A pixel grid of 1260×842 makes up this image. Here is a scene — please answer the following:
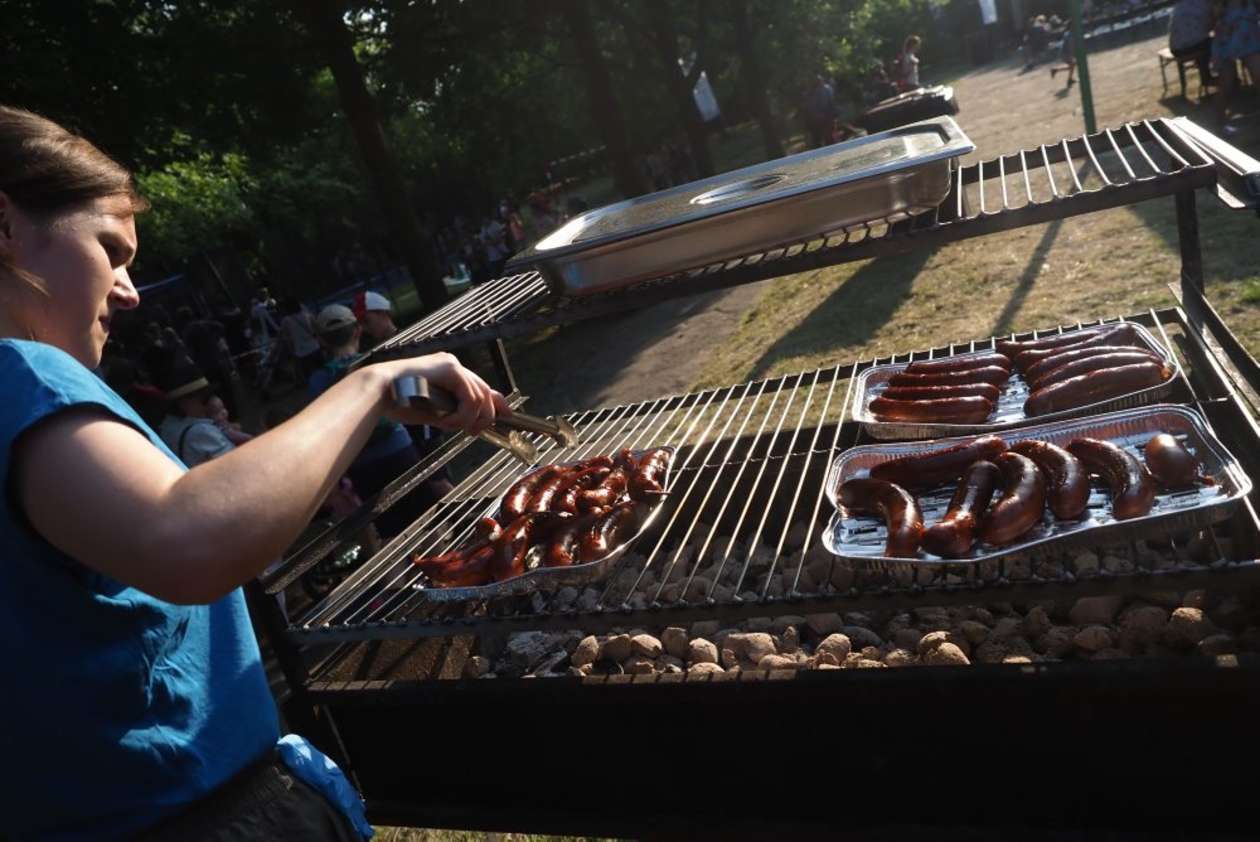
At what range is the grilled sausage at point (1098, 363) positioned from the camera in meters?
2.84

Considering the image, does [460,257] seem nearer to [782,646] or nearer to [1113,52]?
[1113,52]

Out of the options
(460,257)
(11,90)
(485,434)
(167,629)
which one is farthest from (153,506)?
(460,257)

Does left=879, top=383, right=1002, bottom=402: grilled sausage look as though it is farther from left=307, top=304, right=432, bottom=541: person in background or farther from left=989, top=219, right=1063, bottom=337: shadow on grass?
left=307, top=304, right=432, bottom=541: person in background

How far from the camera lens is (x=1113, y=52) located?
24.8 metres

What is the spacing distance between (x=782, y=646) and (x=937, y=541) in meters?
1.28

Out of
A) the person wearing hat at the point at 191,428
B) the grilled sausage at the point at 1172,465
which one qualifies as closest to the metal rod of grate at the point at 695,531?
the grilled sausage at the point at 1172,465

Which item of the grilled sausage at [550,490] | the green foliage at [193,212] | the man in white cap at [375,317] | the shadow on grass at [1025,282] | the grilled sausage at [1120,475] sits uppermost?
the green foliage at [193,212]

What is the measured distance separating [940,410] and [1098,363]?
1.75ft

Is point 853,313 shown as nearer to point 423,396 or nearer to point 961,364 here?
point 961,364

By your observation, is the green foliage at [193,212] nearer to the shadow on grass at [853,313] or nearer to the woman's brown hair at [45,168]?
the shadow on grass at [853,313]

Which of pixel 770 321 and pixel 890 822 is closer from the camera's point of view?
pixel 890 822

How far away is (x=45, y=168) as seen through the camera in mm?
1371

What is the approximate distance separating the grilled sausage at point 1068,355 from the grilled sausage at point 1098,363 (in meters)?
0.02

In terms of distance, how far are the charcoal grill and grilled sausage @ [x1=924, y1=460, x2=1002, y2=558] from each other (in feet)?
0.32
